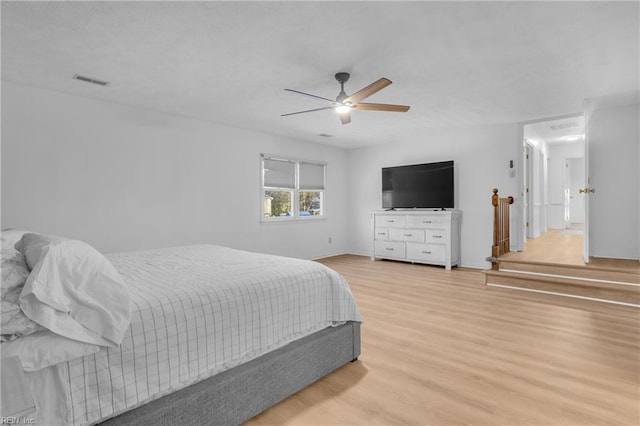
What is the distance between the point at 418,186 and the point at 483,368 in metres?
4.38

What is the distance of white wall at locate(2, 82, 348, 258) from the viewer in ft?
11.6

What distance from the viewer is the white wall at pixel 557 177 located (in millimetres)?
8555

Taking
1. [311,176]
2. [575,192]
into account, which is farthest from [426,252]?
[575,192]

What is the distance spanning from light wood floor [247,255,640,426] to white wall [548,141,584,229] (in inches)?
238

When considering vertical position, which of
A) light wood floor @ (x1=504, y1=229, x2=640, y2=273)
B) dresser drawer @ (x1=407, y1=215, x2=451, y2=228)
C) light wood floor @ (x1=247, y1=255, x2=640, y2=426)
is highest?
dresser drawer @ (x1=407, y1=215, x2=451, y2=228)

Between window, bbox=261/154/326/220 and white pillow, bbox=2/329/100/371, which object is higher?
window, bbox=261/154/326/220

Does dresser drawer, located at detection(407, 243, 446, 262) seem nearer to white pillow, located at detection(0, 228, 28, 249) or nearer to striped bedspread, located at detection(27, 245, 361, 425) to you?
striped bedspread, located at detection(27, 245, 361, 425)

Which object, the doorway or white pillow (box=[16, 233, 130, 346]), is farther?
the doorway

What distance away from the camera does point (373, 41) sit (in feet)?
8.77

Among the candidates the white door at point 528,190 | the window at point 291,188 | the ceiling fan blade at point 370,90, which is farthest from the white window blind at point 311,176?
the white door at point 528,190

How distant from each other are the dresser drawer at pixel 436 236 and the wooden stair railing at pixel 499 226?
853mm

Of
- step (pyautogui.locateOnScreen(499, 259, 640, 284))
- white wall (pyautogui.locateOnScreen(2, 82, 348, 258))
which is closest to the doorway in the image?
step (pyautogui.locateOnScreen(499, 259, 640, 284))

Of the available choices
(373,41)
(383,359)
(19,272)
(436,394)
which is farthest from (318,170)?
(19,272)

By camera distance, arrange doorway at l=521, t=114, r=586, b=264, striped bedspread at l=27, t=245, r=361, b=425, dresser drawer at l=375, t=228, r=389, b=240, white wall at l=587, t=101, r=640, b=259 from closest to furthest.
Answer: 1. striped bedspread at l=27, t=245, r=361, b=425
2. white wall at l=587, t=101, r=640, b=259
3. doorway at l=521, t=114, r=586, b=264
4. dresser drawer at l=375, t=228, r=389, b=240
